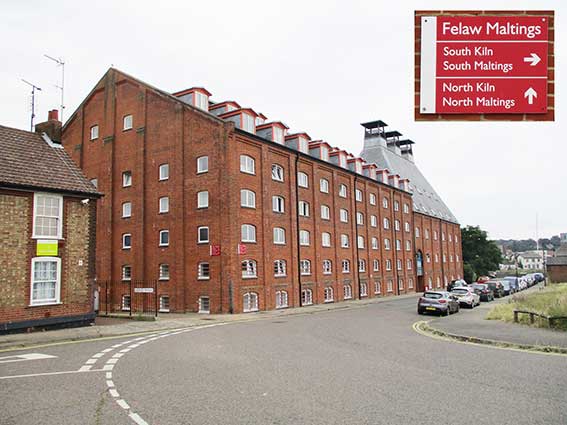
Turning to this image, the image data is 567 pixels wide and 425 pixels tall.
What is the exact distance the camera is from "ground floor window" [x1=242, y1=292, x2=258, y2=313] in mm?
28242

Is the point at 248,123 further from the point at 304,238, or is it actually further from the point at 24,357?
the point at 24,357

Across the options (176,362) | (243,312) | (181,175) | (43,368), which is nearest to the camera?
(43,368)

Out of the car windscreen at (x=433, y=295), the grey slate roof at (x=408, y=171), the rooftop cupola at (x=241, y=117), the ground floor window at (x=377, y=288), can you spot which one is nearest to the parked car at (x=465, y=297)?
the car windscreen at (x=433, y=295)

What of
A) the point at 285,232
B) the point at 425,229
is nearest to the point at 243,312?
the point at 285,232

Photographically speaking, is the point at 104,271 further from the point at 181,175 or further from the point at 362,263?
the point at 362,263

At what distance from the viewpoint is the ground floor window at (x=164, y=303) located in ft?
99.1

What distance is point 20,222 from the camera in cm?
1786

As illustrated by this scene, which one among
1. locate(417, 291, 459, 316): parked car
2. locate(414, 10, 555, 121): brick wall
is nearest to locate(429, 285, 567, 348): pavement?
locate(417, 291, 459, 316): parked car

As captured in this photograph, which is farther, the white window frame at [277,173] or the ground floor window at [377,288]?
the ground floor window at [377,288]

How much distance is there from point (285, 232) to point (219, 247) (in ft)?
21.6

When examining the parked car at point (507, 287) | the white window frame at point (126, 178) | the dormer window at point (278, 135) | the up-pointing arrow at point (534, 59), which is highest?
the dormer window at point (278, 135)

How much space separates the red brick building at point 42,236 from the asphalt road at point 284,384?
4.91m

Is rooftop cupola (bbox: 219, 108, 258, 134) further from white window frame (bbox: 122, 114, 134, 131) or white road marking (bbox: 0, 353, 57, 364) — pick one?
white road marking (bbox: 0, 353, 57, 364)

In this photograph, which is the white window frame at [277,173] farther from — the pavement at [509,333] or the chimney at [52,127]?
the pavement at [509,333]
